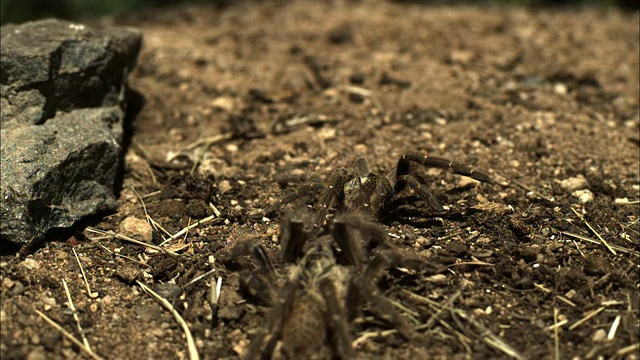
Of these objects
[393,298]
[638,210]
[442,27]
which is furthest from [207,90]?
[638,210]

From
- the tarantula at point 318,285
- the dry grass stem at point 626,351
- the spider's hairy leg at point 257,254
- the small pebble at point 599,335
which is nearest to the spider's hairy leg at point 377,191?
the tarantula at point 318,285

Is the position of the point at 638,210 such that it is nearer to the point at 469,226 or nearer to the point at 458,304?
the point at 469,226

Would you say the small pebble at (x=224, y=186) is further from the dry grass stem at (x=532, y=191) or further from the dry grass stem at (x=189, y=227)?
the dry grass stem at (x=532, y=191)

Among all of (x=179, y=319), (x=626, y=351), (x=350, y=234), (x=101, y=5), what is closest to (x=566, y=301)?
(x=626, y=351)

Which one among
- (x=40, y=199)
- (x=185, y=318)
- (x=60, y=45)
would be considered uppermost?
(x=60, y=45)

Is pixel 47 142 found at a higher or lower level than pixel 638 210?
higher

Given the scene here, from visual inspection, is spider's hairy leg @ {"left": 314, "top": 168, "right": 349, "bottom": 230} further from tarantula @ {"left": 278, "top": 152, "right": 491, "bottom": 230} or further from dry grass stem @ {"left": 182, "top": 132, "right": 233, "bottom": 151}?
dry grass stem @ {"left": 182, "top": 132, "right": 233, "bottom": 151}

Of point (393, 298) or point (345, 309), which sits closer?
point (345, 309)
